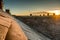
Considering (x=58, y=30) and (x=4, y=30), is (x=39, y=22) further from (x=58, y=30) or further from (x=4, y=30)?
(x=4, y=30)

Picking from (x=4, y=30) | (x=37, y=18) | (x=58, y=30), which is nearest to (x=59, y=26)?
(x=58, y=30)

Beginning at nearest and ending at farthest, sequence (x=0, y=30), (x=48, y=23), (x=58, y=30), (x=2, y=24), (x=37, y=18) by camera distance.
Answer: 1. (x=0, y=30)
2. (x=2, y=24)
3. (x=58, y=30)
4. (x=48, y=23)
5. (x=37, y=18)

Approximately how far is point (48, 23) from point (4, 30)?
177 inches

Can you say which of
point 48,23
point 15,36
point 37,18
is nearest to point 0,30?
point 15,36

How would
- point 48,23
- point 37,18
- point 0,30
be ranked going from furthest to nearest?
point 37,18, point 48,23, point 0,30

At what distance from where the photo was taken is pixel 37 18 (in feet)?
26.6

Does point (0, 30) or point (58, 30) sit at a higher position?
point (0, 30)

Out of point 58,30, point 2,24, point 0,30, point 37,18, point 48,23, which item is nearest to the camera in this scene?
point 0,30

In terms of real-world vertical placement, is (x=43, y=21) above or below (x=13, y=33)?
below

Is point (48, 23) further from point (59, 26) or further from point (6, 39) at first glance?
point (6, 39)

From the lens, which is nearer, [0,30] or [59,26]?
[0,30]

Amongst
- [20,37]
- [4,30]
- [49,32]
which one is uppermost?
[4,30]

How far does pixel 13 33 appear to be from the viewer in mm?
3461

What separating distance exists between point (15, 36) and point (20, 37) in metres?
0.15
